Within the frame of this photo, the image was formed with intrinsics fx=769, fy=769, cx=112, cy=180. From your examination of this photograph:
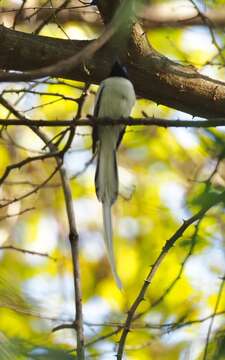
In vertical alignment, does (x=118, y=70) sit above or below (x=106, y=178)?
above

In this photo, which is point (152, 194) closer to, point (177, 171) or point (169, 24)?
point (177, 171)

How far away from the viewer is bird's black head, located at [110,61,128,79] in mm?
2975

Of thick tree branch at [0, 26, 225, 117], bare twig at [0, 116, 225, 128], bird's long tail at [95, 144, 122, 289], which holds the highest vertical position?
thick tree branch at [0, 26, 225, 117]

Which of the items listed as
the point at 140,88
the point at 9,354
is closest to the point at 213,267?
the point at 140,88

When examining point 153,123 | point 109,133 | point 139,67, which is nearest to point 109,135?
point 109,133

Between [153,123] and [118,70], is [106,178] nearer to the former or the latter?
[118,70]

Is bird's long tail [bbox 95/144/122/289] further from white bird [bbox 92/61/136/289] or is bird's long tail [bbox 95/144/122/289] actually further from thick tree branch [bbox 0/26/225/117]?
thick tree branch [bbox 0/26/225/117]

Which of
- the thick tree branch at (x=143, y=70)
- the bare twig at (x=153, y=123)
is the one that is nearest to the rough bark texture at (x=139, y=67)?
the thick tree branch at (x=143, y=70)

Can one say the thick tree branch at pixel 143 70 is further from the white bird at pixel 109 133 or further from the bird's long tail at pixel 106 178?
the bird's long tail at pixel 106 178

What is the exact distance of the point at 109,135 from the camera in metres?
3.24

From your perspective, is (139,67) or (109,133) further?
(109,133)

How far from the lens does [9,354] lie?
1.71m

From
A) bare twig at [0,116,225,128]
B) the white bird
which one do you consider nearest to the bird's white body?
the white bird

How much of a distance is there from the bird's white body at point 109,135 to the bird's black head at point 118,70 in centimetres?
2
